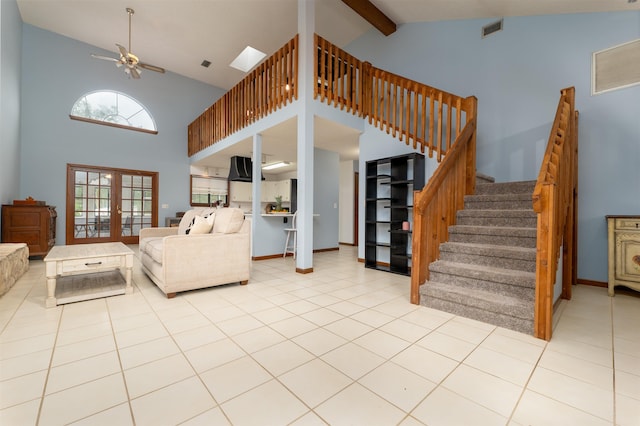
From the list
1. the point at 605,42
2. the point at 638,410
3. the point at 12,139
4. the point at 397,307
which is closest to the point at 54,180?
the point at 12,139

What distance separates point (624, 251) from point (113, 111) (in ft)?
33.3

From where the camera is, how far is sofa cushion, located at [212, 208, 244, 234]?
3311 mm

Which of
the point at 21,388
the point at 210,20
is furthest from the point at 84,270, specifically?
the point at 210,20

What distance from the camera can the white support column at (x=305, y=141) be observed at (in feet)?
13.1

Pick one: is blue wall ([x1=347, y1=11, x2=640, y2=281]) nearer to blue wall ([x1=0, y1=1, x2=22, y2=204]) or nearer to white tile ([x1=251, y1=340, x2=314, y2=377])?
white tile ([x1=251, y1=340, x2=314, y2=377])

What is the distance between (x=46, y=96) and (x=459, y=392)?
9152mm

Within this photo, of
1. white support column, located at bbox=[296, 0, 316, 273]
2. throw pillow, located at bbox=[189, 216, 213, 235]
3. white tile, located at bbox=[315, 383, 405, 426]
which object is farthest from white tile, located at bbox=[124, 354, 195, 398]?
white support column, located at bbox=[296, 0, 316, 273]

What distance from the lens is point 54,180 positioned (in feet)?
20.5

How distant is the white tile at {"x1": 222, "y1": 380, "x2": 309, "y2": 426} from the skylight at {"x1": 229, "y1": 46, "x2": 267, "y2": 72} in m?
7.75

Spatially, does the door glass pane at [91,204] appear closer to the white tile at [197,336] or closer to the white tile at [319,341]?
the white tile at [197,336]

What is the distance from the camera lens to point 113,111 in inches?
276

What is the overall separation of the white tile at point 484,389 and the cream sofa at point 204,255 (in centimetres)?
253

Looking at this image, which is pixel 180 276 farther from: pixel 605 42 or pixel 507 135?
pixel 605 42

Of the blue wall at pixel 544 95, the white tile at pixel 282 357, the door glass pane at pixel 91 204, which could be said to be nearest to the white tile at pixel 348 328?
the white tile at pixel 282 357
